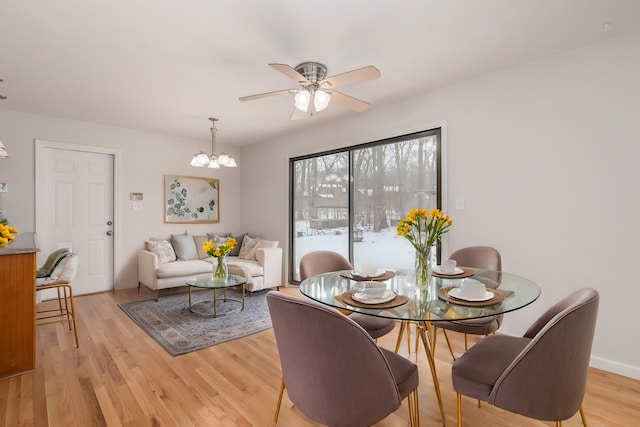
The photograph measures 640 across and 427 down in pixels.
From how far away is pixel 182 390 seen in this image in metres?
2.13

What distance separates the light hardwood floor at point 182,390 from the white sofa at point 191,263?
144 centimetres

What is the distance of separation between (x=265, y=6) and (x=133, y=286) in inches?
178

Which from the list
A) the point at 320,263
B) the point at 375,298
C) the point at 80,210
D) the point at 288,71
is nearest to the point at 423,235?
the point at 375,298

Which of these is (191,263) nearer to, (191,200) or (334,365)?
(191,200)

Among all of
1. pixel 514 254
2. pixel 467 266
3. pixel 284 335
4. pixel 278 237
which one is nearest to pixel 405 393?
pixel 284 335

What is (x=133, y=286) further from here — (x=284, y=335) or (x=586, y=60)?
(x=586, y=60)

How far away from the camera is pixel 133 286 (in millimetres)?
4961

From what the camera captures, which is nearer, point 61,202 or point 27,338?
point 27,338

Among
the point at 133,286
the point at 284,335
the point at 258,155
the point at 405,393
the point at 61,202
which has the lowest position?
the point at 133,286

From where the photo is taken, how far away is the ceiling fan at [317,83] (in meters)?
2.15

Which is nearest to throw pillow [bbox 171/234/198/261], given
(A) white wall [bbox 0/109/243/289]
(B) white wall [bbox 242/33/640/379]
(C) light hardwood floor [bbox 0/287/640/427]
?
(A) white wall [bbox 0/109/243/289]

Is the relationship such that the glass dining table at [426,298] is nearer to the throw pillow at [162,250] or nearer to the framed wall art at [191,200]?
the throw pillow at [162,250]

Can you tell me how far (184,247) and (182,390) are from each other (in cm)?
317

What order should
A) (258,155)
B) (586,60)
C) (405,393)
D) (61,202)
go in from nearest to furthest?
(405,393)
(586,60)
(61,202)
(258,155)
